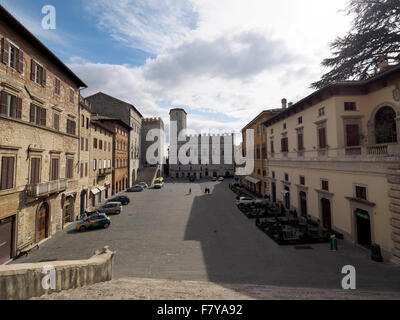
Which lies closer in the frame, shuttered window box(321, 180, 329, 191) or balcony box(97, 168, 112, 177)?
shuttered window box(321, 180, 329, 191)

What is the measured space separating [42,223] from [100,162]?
15633 millimetres

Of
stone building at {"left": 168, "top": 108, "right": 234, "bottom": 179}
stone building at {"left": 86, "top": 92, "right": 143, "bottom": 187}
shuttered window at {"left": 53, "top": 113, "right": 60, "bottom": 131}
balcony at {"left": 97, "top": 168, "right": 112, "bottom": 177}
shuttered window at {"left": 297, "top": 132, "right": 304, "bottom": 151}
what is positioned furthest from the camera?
stone building at {"left": 168, "top": 108, "right": 234, "bottom": 179}

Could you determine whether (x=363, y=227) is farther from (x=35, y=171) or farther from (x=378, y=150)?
(x=35, y=171)

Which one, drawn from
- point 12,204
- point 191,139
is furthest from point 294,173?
point 191,139

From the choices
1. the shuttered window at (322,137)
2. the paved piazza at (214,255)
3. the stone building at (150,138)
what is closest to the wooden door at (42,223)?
the paved piazza at (214,255)

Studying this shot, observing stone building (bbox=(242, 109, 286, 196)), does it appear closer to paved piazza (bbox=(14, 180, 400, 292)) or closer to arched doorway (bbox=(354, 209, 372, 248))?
paved piazza (bbox=(14, 180, 400, 292))

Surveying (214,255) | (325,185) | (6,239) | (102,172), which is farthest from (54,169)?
(325,185)

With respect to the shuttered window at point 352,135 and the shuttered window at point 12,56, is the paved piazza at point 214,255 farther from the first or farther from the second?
the shuttered window at point 12,56

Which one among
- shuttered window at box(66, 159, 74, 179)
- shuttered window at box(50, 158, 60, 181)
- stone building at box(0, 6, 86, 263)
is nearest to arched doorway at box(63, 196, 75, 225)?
stone building at box(0, 6, 86, 263)

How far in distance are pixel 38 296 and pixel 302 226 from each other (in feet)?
64.9

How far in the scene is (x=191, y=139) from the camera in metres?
79.2

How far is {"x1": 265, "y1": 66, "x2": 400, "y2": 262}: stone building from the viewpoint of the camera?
41.7 ft

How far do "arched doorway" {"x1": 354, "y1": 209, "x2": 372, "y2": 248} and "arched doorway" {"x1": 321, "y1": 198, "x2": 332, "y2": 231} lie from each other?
9.66ft

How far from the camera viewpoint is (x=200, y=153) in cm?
7856
